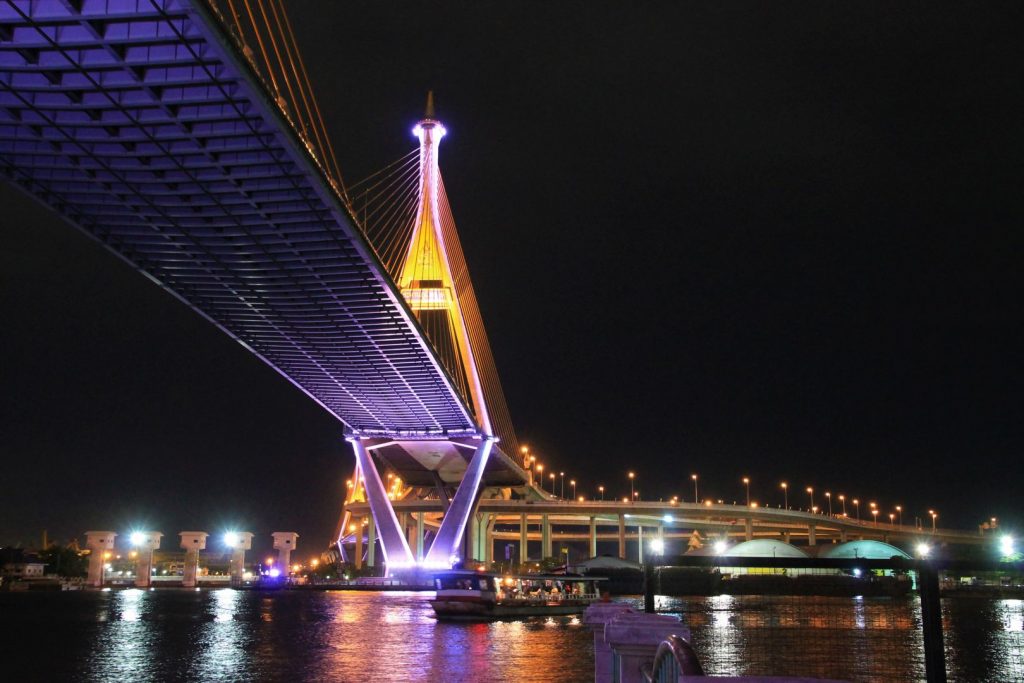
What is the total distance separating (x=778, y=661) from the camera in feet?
64.8

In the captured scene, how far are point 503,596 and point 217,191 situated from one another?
2055 centimetres

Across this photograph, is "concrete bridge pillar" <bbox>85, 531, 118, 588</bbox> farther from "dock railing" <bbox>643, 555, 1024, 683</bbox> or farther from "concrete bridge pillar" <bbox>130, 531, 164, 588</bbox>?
"dock railing" <bbox>643, 555, 1024, 683</bbox>

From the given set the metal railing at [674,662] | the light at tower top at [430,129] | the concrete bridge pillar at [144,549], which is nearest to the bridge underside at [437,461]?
the light at tower top at [430,129]

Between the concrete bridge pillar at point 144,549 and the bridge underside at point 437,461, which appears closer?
the bridge underside at point 437,461

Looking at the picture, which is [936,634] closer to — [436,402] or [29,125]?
[29,125]

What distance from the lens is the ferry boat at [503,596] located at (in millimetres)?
39781

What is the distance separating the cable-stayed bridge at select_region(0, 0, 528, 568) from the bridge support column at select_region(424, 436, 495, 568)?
884 centimetres

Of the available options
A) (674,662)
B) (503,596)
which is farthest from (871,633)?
(674,662)

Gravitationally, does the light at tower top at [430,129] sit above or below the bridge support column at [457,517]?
above

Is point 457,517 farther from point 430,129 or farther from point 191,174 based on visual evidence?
point 191,174

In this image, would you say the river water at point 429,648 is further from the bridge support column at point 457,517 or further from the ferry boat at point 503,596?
the bridge support column at point 457,517

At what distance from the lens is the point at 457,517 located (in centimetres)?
7538

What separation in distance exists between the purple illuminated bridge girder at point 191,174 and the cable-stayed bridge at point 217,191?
0.18ft

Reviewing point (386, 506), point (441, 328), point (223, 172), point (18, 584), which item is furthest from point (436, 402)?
point (18, 584)
